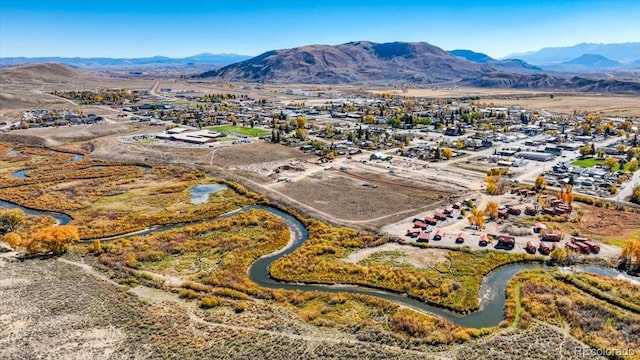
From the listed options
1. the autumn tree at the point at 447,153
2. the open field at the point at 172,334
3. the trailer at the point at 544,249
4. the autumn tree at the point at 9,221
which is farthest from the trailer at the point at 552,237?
the autumn tree at the point at 9,221

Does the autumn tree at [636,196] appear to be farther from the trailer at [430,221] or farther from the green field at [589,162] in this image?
the trailer at [430,221]

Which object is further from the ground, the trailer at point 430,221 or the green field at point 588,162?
the green field at point 588,162

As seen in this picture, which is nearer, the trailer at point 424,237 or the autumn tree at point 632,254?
the autumn tree at point 632,254

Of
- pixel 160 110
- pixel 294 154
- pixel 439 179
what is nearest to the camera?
pixel 439 179

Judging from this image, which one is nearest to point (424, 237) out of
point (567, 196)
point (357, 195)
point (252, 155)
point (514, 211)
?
point (514, 211)

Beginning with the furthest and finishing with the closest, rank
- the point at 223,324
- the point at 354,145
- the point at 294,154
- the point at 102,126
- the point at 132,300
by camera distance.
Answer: the point at 102,126, the point at 354,145, the point at 294,154, the point at 132,300, the point at 223,324

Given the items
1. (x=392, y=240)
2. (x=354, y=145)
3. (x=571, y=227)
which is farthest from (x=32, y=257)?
(x=354, y=145)

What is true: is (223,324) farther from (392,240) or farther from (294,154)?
(294,154)

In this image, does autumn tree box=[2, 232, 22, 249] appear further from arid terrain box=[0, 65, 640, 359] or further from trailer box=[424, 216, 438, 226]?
trailer box=[424, 216, 438, 226]
